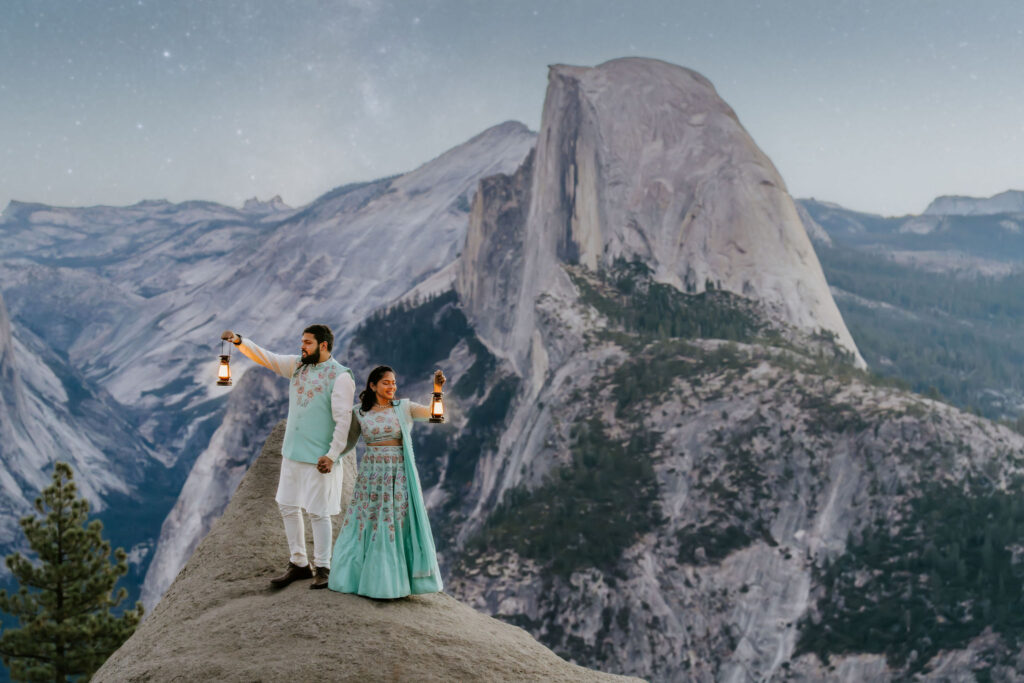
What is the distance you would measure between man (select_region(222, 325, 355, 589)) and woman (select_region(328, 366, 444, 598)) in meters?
0.37

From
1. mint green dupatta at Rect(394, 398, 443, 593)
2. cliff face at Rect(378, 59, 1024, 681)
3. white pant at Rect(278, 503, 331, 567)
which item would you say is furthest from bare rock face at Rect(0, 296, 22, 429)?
mint green dupatta at Rect(394, 398, 443, 593)

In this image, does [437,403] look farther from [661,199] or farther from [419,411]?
[661,199]

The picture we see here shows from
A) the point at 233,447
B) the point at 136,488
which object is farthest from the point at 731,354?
the point at 136,488

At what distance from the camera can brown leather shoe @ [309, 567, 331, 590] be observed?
10.9 m

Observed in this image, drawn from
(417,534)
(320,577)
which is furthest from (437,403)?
(320,577)

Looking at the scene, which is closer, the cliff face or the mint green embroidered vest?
the mint green embroidered vest

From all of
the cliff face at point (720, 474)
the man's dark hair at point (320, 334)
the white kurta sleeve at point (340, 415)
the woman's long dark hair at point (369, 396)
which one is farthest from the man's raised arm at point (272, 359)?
the cliff face at point (720, 474)

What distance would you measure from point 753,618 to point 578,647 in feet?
41.2

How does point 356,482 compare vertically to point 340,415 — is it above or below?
below

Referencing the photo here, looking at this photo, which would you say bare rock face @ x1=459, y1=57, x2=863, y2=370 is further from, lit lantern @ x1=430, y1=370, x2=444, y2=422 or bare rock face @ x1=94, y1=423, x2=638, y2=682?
lit lantern @ x1=430, y1=370, x2=444, y2=422

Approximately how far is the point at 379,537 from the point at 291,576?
1.48 meters

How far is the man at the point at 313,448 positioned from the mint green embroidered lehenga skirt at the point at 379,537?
44cm

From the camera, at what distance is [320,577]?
1098 centimetres

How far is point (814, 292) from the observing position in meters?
106
